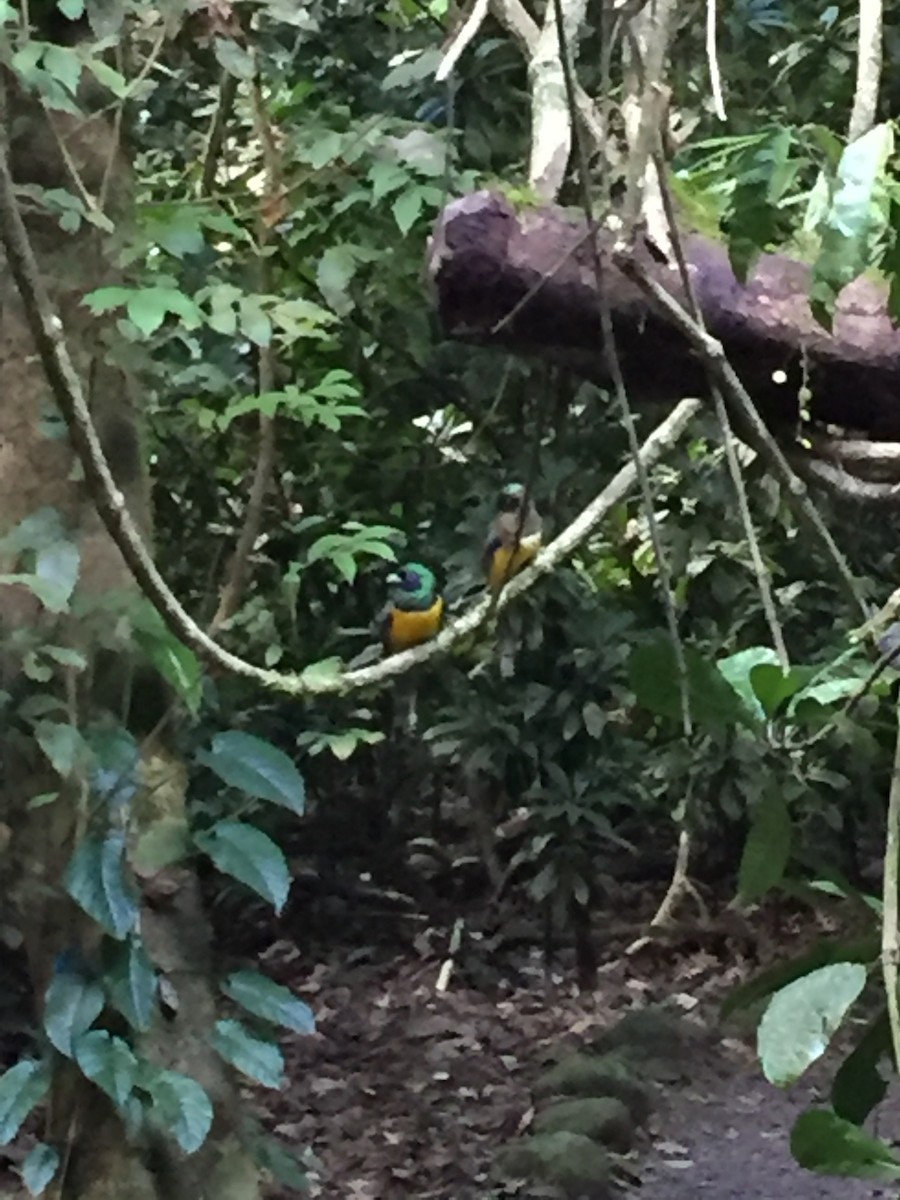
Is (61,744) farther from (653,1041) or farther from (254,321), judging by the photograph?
(653,1041)

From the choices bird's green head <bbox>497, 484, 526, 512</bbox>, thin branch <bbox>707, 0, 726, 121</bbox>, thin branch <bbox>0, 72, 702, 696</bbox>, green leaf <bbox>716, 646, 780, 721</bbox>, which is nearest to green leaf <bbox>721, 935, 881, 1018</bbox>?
green leaf <bbox>716, 646, 780, 721</bbox>

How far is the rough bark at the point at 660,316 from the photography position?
1.16 meters

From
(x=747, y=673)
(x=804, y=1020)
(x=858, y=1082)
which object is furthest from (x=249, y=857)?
(x=804, y=1020)

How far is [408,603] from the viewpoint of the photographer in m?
3.43

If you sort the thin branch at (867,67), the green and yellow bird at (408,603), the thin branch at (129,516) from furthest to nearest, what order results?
the green and yellow bird at (408,603)
the thin branch at (867,67)
the thin branch at (129,516)

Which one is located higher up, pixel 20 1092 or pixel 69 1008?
pixel 69 1008

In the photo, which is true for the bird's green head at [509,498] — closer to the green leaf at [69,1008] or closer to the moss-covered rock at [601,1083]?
the moss-covered rock at [601,1083]

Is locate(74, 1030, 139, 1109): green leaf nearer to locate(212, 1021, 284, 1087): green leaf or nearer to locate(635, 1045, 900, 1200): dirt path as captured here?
locate(212, 1021, 284, 1087): green leaf

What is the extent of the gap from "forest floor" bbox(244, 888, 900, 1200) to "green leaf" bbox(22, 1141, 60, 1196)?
3.51 ft

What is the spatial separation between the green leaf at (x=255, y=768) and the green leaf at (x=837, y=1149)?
3.53 feet

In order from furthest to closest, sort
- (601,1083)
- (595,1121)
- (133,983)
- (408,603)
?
(408,603) → (601,1083) → (595,1121) → (133,983)

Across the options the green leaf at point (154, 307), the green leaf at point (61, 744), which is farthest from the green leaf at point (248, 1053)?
the green leaf at point (154, 307)

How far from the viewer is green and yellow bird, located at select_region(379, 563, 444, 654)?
335 centimetres

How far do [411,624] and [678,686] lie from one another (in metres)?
2.29
